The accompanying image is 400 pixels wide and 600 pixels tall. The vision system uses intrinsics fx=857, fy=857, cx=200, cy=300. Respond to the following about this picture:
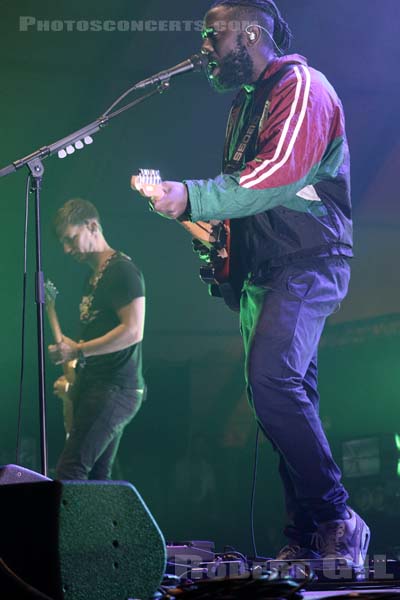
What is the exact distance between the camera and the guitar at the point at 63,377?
3771 millimetres

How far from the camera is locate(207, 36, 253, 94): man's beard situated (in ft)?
12.1

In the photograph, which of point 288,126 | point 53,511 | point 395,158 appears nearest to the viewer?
point 53,511

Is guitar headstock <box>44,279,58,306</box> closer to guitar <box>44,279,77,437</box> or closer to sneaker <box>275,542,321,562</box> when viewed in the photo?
guitar <box>44,279,77,437</box>

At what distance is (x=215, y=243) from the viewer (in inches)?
140

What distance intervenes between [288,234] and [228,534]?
1.31m

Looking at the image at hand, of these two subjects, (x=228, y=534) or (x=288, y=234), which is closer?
(x=288, y=234)

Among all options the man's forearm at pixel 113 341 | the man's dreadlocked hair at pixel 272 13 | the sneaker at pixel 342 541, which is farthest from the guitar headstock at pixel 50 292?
the sneaker at pixel 342 541

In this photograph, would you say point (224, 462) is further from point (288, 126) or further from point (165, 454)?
point (288, 126)

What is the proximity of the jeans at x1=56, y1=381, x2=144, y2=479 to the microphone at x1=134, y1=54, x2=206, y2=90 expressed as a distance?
1349 millimetres

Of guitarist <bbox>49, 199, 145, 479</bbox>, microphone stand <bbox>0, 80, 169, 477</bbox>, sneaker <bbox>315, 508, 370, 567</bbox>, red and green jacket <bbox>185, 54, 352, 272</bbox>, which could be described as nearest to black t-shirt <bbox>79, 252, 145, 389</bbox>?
guitarist <bbox>49, 199, 145, 479</bbox>

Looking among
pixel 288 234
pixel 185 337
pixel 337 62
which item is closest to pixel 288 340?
pixel 288 234

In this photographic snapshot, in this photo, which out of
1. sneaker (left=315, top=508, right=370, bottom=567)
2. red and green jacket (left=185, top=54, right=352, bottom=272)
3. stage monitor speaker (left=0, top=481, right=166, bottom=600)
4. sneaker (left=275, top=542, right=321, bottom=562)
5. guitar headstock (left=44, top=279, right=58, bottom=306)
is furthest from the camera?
guitar headstock (left=44, top=279, right=58, bottom=306)

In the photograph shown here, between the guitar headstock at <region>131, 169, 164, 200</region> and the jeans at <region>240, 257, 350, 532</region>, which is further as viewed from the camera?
the guitar headstock at <region>131, 169, 164, 200</region>

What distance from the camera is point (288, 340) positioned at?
3.24 metres
